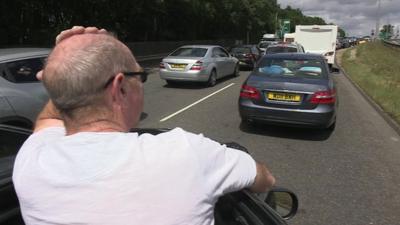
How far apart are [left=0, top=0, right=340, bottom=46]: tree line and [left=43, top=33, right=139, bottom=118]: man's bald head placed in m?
24.2

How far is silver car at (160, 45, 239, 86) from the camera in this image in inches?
656

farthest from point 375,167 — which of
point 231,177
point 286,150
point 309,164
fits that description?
point 231,177

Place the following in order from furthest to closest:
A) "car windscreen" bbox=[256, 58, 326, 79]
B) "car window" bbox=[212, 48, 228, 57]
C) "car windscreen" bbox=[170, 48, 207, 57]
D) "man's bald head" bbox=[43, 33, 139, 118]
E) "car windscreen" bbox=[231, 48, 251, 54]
→ 1. "car windscreen" bbox=[231, 48, 251, 54]
2. "car window" bbox=[212, 48, 228, 57]
3. "car windscreen" bbox=[170, 48, 207, 57]
4. "car windscreen" bbox=[256, 58, 326, 79]
5. "man's bald head" bbox=[43, 33, 139, 118]

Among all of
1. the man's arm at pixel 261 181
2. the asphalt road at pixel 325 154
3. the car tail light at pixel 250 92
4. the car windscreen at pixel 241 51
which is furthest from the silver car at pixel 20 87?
the car windscreen at pixel 241 51

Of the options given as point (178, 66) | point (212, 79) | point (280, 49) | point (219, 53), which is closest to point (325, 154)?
point (178, 66)

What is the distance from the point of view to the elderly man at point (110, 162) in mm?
1453

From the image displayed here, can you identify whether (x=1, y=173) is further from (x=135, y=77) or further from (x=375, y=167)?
(x=375, y=167)

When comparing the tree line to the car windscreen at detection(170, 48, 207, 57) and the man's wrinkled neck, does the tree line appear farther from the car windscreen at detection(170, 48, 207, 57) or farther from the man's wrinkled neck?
the man's wrinkled neck

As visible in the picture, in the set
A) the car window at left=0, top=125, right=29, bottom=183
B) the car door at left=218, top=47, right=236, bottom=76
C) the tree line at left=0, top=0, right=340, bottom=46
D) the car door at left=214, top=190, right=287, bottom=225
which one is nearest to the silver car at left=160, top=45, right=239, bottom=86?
the car door at left=218, top=47, right=236, bottom=76

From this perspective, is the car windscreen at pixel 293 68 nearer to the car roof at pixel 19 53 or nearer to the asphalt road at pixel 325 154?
the asphalt road at pixel 325 154

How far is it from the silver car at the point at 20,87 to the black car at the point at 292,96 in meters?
3.91

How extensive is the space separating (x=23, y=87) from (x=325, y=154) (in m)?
4.75

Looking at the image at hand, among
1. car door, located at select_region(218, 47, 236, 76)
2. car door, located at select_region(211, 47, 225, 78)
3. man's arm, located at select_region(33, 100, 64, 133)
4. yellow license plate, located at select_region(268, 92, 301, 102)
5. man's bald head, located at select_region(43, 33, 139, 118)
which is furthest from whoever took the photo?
car door, located at select_region(218, 47, 236, 76)

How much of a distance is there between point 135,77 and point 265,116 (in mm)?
7261
